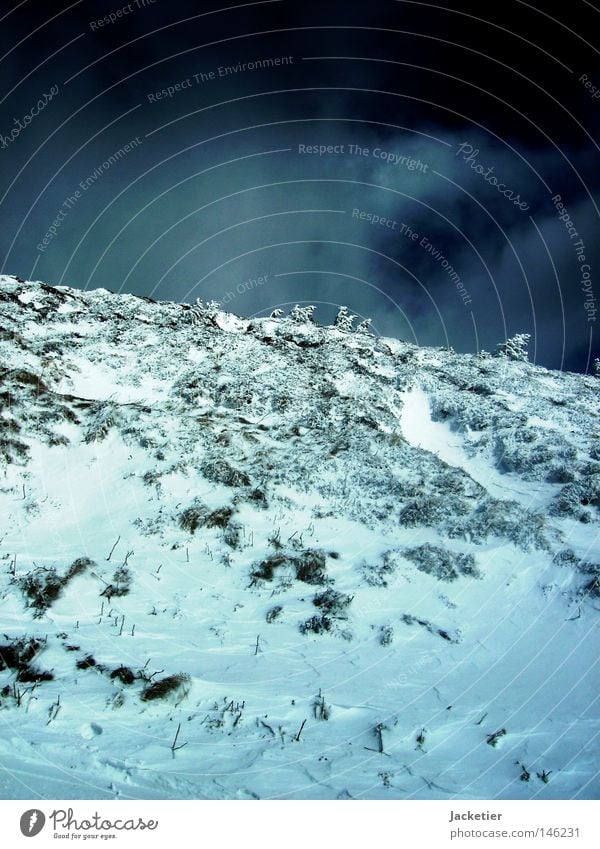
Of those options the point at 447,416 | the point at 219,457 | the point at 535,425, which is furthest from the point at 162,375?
the point at 535,425

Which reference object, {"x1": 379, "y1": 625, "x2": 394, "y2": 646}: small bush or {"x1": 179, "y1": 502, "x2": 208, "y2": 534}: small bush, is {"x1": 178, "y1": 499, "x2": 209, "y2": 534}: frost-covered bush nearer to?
{"x1": 179, "y1": 502, "x2": 208, "y2": 534}: small bush

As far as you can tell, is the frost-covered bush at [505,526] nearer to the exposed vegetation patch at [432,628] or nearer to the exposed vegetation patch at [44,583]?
the exposed vegetation patch at [432,628]

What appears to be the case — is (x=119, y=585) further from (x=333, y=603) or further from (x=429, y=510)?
(x=429, y=510)

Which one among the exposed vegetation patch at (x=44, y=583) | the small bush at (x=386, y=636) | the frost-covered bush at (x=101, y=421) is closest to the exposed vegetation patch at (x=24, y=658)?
the exposed vegetation patch at (x=44, y=583)

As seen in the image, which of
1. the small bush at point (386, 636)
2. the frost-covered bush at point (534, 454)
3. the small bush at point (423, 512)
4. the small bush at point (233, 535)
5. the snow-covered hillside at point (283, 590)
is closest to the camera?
the snow-covered hillside at point (283, 590)

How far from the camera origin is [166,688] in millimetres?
7617

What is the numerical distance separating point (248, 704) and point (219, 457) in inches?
513

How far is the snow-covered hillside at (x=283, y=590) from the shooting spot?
636 cm

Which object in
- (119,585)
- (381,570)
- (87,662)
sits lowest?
(87,662)

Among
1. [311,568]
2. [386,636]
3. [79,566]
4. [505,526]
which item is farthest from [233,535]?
[505,526]

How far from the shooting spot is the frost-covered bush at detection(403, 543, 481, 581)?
14.3 m

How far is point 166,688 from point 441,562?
9997mm

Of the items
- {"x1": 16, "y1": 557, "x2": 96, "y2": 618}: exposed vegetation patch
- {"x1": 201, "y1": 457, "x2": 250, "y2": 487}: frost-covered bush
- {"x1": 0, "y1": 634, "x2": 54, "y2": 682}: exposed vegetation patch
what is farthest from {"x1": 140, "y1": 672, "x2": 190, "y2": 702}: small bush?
{"x1": 201, "y1": 457, "x2": 250, "y2": 487}: frost-covered bush

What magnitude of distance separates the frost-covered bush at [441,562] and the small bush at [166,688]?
29.6 feet
